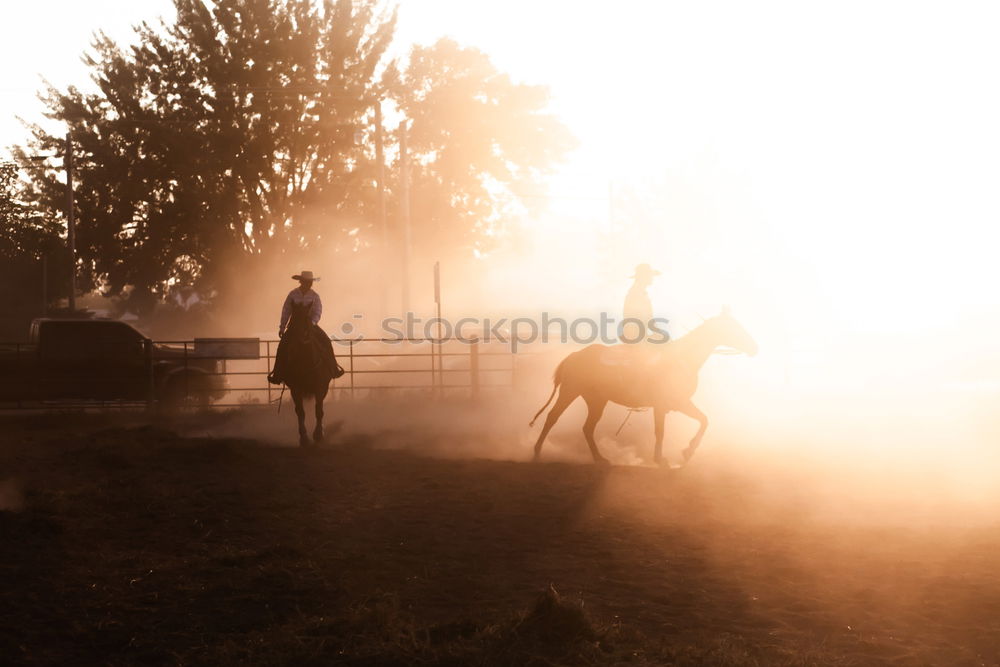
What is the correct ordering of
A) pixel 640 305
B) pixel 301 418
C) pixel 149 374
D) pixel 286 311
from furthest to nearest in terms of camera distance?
1. pixel 149 374
2. pixel 301 418
3. pixel 286 311
4. pixel 640 305

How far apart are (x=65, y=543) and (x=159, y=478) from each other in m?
3.04

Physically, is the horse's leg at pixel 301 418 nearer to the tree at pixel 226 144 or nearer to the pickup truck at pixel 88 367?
the pickup truck at pixel 88 367

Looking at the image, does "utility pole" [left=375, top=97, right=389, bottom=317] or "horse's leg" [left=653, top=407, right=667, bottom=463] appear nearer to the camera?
"horse's leg" [left=653, top=407, right=667, bottom=463]

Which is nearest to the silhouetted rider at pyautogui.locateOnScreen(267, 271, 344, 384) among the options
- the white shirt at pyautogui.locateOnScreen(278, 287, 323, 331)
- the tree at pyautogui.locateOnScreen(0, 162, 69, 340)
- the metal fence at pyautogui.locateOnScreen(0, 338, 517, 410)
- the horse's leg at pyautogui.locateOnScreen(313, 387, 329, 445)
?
the white shirt at pyautogui.locateOnScreen(278, 287, 323, 331)

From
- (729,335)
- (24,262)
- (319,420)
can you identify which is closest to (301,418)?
(319,420)

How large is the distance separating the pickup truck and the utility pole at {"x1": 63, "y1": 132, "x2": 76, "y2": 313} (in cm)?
1342

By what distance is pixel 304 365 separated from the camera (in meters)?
13.9

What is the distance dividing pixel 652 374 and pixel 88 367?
1158 centimetres

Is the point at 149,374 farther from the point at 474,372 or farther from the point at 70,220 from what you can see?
the point at 70,220

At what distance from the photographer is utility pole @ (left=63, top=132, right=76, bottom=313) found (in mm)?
33031

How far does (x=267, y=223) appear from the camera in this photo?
112 feet

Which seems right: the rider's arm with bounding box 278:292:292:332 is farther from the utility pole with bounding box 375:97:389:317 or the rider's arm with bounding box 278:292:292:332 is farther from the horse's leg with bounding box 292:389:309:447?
the utility pole with bounding box 375:97:389:317

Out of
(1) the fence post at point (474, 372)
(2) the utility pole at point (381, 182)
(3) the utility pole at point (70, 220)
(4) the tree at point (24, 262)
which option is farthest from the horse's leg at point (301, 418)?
(4) the tree at point (24, 262)

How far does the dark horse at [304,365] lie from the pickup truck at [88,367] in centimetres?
630
